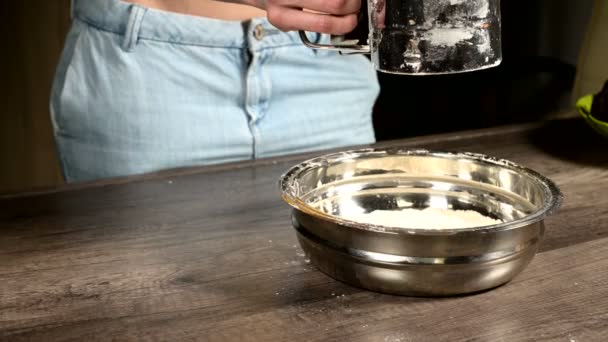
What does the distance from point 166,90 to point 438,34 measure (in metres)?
0.63

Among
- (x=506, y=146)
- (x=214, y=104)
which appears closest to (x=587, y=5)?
(x=506, y=146)

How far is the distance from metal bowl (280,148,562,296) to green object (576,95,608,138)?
380mm

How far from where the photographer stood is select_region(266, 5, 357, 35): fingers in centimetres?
85

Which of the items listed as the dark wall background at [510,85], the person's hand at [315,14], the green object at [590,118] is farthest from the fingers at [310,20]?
the dark wall background at [510,85]

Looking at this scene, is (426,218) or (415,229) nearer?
(415,229)

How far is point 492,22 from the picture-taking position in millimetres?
732

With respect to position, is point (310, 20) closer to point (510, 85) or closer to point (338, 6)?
point (338, 6)

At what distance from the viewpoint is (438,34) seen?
0.71 m

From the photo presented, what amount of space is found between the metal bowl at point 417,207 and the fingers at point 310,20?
155 millimetres

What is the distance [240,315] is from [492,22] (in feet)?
1.17

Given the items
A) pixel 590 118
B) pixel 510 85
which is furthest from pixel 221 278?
pixel 510 85

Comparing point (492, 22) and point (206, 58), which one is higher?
point (492, 22)

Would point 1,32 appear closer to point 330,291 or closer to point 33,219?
point 33,219

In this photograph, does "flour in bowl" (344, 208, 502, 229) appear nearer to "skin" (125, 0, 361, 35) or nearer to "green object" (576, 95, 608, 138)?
"skin" (125, 0, 361, 35)
